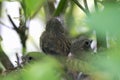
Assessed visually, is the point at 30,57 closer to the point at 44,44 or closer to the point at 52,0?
the point at 44,44

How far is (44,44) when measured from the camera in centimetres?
81

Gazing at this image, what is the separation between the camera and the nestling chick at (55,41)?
771mm

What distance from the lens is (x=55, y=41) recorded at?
2.65ft

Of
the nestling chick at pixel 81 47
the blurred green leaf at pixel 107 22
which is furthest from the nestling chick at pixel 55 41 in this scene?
the blurred green leaf at pixel 107 22

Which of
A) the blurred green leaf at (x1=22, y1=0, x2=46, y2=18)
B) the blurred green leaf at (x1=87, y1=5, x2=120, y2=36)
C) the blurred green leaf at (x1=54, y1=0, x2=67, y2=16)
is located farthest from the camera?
the blurred green leaf at (x1=54, y1=0, x2=67, y2=16)

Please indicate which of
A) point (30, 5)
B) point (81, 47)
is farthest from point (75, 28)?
point (30, 5)

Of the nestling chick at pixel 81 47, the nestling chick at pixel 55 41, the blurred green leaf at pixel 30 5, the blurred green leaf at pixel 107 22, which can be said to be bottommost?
the nestling chick at pixel 55 41

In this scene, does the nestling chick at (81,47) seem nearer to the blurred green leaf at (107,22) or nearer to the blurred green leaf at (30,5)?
the blurred green leaf at (30,5)

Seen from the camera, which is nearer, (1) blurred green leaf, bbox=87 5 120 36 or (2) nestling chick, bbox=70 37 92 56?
(1) blurred green leaf, bbox=87 5 120 36

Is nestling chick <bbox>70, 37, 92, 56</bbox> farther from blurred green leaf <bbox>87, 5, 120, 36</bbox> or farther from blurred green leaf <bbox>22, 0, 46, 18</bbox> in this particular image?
blurred green leaf <bbox>87, 5, 120, 36</bbox>

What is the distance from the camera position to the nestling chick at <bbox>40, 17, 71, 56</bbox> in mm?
771

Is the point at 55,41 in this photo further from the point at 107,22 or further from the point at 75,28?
the point at 107,22

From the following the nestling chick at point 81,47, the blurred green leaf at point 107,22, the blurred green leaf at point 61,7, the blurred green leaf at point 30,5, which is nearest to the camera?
the blurred green leaf at point 107,22

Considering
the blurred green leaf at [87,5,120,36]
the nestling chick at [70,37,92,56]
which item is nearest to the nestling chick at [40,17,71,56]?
the nestling chick at [70,37,92,56]
